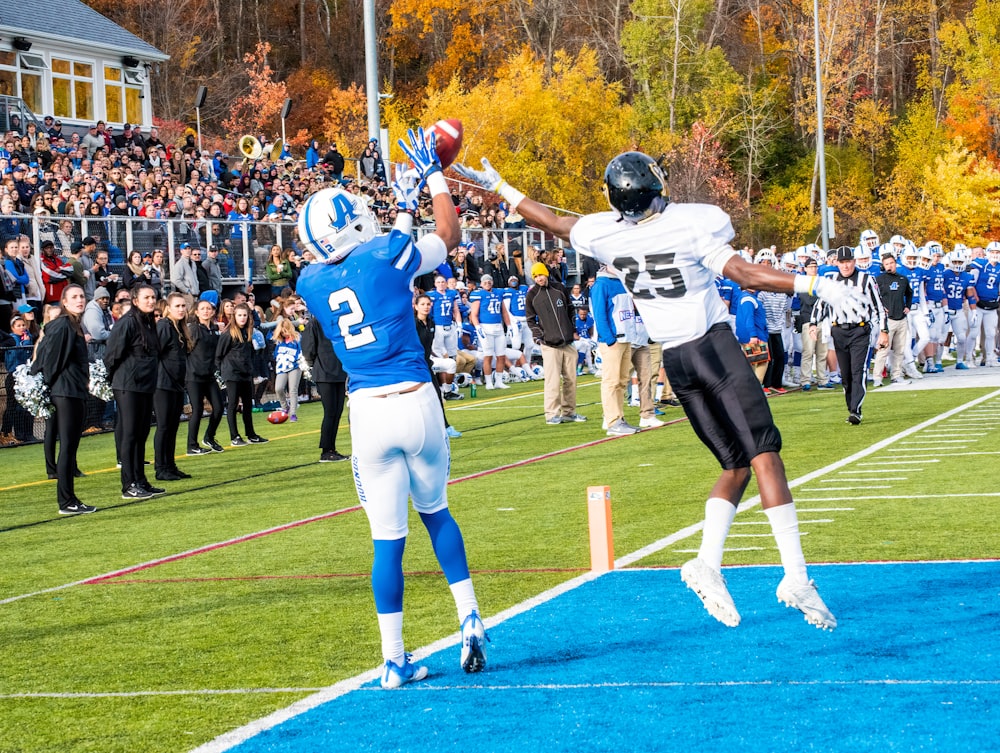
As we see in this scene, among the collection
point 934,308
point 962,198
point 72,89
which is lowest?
point 934,308

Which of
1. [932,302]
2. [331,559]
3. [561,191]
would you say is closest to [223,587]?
[331,559]

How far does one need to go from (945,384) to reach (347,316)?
17908 mm

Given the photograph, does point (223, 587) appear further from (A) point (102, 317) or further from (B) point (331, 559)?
(A) point (102, 317)

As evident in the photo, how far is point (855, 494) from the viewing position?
10.9 m

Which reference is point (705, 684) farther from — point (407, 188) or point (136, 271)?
point (136, 271)

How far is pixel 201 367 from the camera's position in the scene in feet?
55.2

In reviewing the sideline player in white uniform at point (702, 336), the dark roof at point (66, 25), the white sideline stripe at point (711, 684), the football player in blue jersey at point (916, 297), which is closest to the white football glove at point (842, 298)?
the sideline player in white uniform at point (702, 336)

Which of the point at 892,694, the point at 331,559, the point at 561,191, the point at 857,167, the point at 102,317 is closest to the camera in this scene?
the point at 892,694

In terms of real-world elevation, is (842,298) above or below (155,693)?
above

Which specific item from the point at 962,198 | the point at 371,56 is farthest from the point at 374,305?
the point at 962,198

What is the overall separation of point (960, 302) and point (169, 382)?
1669cm

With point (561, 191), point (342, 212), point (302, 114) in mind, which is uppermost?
point (302, 114)

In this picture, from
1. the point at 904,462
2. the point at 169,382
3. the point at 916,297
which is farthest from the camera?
the point at 916,297

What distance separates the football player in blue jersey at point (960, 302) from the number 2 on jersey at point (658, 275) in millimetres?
20498
